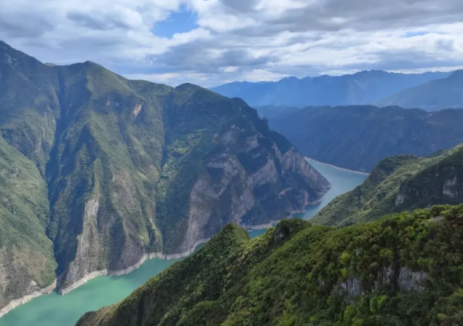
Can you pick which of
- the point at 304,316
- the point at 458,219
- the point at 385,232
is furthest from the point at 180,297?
the point at 458,219

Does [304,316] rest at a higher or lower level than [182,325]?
higher

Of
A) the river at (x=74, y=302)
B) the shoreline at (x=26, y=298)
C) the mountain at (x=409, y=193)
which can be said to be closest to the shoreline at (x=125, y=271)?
the river at (x=74, y=302)

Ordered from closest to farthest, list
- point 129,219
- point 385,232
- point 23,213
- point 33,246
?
1. point 385,232
2. point 33,246
3. point 23,213
4. point 129,219

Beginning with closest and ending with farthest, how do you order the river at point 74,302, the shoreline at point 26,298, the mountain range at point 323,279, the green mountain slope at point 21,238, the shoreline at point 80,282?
the mountain range at point 323,279, the river at point 74,302, the shoreline at point 26,298, the shoreline at point 80,282, the green mountain slope at point 21,238

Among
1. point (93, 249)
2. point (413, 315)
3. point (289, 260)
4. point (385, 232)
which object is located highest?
point (385, 232)

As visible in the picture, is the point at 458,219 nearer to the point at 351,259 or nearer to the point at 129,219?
the point at 351,259

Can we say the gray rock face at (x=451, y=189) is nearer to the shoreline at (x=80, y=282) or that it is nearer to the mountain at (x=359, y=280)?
the shoreline at (x=80, y=282)
